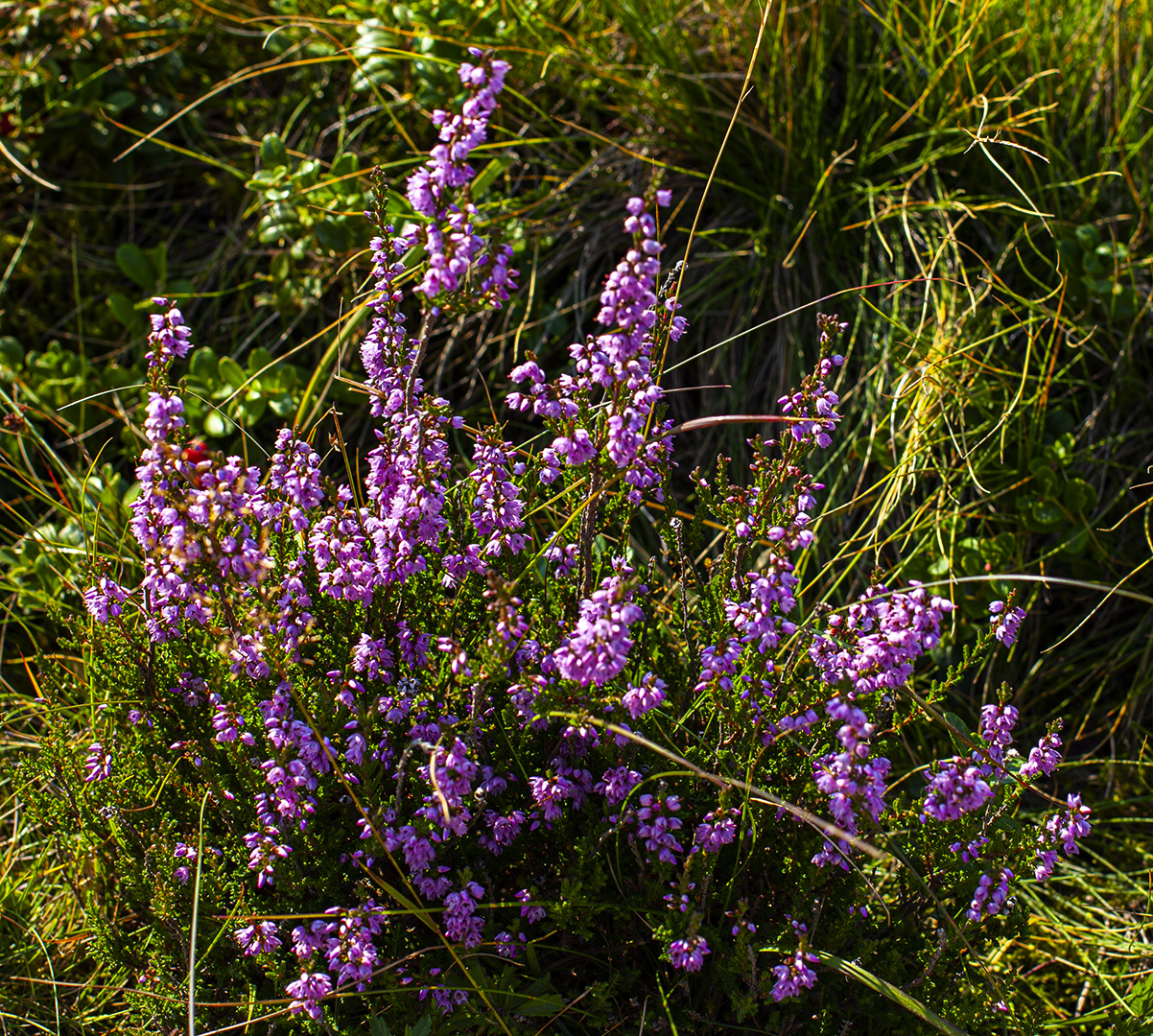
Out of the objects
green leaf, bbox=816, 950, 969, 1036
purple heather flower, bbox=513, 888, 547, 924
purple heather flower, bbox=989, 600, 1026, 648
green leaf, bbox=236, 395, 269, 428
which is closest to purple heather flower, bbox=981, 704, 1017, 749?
purple heather flower, bbox=989, 600, 1026, 648

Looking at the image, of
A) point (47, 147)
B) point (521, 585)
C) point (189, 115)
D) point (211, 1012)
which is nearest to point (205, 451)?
point (521, 585)

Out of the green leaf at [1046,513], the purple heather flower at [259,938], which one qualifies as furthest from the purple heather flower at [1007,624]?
the purple heather flower at [259,938]

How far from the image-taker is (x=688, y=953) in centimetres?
206

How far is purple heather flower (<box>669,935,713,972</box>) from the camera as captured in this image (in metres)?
2.03

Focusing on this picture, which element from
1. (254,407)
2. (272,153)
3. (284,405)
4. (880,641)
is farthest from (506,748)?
(272,153)

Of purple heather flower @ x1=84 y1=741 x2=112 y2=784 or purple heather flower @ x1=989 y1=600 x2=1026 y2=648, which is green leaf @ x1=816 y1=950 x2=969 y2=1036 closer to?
purple heather flower @ x1=989 y1=600 x2=1026 y2=648

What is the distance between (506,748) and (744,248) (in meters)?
2.82

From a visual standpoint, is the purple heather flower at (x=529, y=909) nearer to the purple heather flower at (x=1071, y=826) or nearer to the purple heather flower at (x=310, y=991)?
the purple heather flower at (x=310, y=991)

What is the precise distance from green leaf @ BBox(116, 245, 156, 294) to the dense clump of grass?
0.02 metres

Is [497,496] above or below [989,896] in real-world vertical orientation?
above

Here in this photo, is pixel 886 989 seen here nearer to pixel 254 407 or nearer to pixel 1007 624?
pixel 1007 624

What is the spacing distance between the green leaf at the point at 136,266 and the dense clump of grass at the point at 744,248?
0.02 m

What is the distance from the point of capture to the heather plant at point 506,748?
204 cm

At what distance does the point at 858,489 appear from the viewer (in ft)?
13.0
